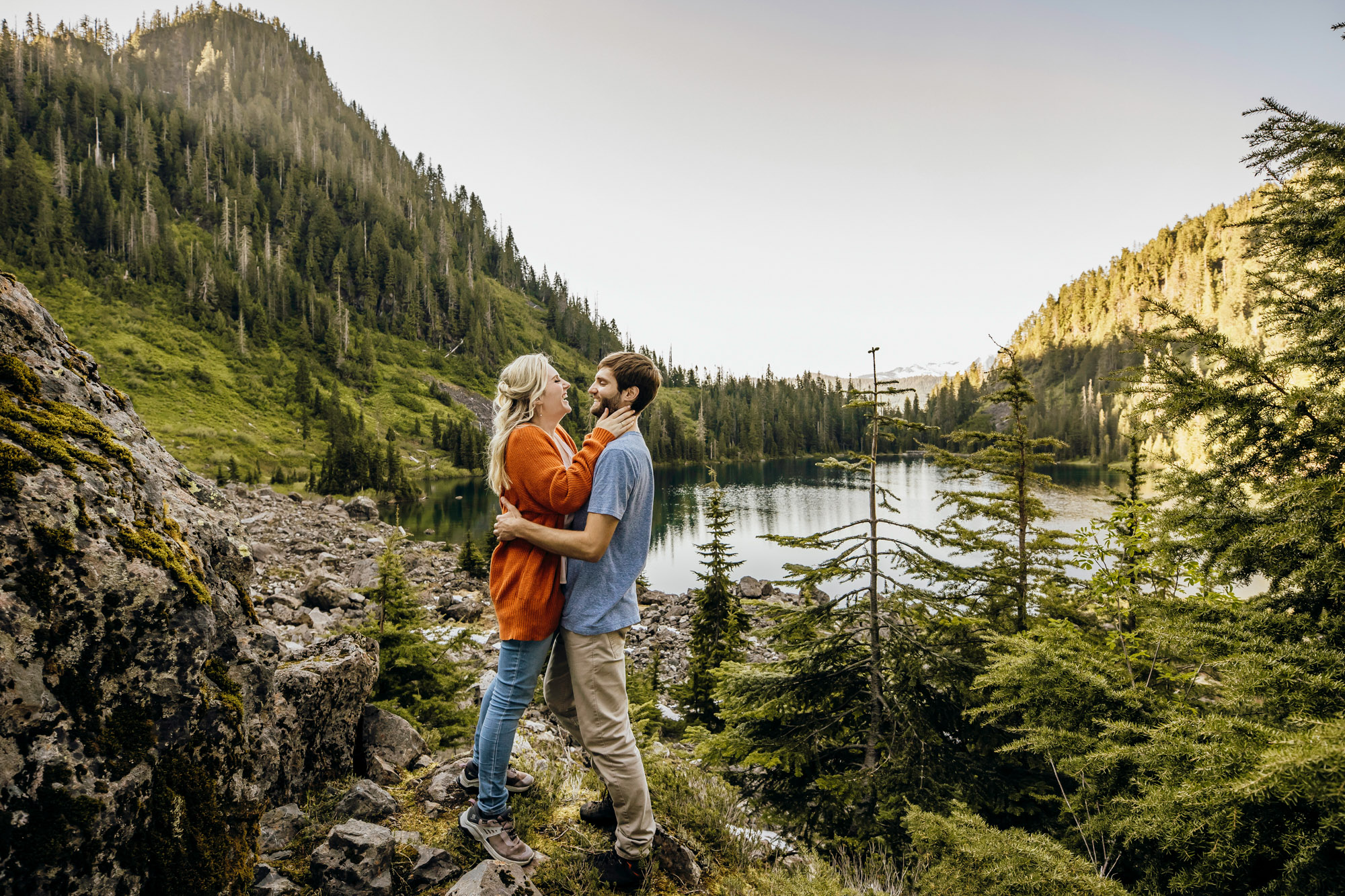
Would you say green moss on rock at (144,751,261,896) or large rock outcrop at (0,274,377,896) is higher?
large rock outcrop at (0,274,377,896)

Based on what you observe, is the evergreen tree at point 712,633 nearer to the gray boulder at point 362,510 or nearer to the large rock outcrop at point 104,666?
the large rock outcrop at point 104,666

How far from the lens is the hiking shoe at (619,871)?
314cm

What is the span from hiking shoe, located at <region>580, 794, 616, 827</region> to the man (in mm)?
415

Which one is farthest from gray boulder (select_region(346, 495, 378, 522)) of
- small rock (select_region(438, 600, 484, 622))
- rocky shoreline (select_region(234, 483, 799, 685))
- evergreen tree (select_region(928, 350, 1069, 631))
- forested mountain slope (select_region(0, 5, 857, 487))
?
evergreen tree (select_region(928, 350, 1069, 631))

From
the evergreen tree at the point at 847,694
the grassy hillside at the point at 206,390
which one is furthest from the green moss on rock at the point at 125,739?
the grassy hillside at the point at 206,390

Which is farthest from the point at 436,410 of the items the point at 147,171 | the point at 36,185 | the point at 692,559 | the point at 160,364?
the point at 692,559

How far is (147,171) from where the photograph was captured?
338ft

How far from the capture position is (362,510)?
4422 cm

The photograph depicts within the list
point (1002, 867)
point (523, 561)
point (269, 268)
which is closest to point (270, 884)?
point (523, 561)

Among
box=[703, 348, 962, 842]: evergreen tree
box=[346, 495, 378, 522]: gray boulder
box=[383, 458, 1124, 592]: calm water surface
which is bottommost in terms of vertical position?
box=[383, 458, 1124, 592]: calm water surface

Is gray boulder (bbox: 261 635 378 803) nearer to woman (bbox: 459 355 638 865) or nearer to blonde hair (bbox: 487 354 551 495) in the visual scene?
woman (bbox: 459 355 638 865)

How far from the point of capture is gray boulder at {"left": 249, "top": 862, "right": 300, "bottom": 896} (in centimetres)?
269

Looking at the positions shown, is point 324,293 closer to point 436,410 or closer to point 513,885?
point 436,410

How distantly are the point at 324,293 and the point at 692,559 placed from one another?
383 feet
